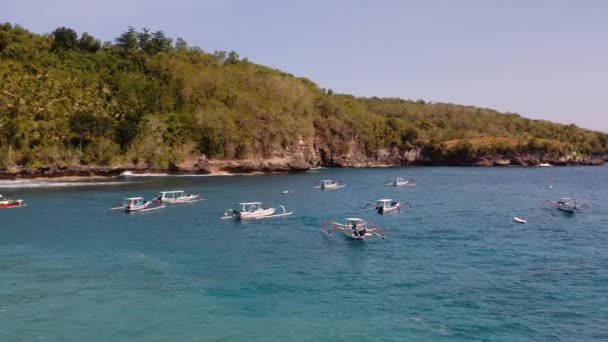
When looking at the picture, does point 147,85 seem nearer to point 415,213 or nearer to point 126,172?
point 126,172

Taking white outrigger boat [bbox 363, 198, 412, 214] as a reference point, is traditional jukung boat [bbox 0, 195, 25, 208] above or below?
above

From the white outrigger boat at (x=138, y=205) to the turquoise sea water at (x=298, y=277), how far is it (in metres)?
2.59

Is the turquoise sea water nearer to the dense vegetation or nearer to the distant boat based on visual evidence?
the distant boat

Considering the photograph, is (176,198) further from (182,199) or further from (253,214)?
(253,214)

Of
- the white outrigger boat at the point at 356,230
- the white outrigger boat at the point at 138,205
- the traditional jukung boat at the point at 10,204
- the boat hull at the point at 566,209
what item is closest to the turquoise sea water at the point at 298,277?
the white outrigger boat at the point at 356,230

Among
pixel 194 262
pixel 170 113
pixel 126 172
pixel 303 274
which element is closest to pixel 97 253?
pixel 194 262

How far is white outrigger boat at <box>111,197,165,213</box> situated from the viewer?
259 ft

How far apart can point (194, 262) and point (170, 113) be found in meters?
127

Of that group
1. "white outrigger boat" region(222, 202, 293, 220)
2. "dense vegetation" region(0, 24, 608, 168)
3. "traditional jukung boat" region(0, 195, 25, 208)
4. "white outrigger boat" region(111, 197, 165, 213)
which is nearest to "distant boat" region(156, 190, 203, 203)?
"white outrigger boat" region(111, 197, 165, 213)

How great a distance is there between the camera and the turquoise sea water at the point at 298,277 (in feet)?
104

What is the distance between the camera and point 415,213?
78.9 m

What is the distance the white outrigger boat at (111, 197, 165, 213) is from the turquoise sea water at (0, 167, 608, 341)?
2.59 m

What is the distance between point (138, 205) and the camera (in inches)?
3177

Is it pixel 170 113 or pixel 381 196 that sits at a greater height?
pixel 170 113
